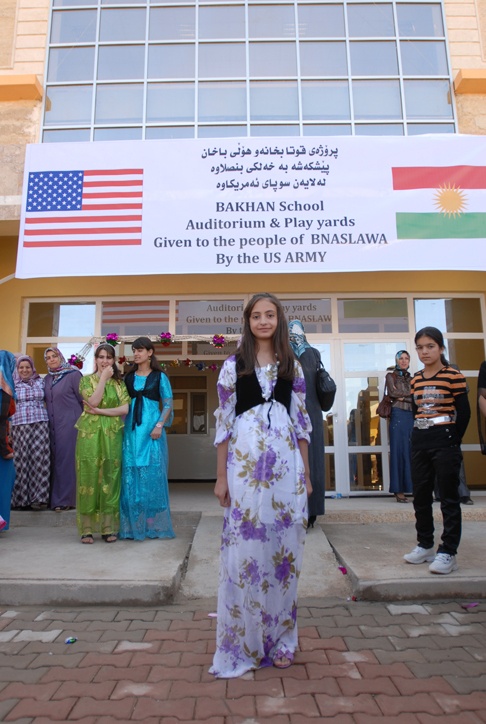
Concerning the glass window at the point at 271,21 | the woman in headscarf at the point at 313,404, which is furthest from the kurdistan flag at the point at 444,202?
the glass window at the point at 271,21

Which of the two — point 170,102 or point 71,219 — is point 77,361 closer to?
point 71,219

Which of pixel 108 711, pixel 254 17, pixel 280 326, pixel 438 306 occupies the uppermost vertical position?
pixel 254 17

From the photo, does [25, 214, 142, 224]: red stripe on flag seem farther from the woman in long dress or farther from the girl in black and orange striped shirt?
the girl in black and orange striped shirt

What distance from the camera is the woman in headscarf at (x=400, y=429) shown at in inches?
212

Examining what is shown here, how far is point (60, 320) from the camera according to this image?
665 cm

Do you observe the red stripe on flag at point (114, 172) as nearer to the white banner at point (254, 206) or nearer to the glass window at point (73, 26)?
the white banner at point (254, 206)

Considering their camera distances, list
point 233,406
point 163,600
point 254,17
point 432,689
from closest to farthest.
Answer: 1. point 432,689
2. point 233,406
3. point 163,600
4. point 254,17

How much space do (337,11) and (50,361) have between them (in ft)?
19.6

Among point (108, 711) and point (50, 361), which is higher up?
point (50, 361)

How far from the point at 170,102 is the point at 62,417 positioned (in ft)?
14.1

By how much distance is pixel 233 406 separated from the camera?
7.46 ft

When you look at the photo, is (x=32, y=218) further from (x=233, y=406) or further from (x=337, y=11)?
(x=337, y=11)

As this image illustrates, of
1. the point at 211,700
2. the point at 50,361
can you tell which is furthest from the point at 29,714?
the point at 50,361

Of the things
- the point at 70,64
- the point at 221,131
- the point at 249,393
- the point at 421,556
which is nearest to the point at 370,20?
the point at 221,131
